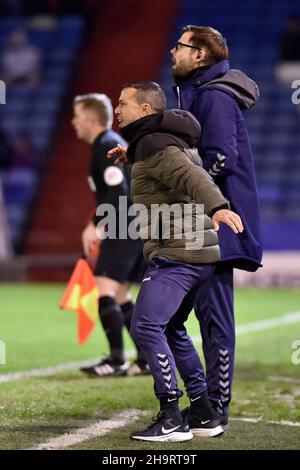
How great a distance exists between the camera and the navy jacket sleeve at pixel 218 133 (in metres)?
4.58

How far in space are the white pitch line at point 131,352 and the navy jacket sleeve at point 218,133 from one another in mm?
2172

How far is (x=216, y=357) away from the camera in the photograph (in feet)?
15.7

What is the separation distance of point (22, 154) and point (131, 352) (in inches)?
416

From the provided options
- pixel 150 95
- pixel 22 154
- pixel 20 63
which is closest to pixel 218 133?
pixel 150 95

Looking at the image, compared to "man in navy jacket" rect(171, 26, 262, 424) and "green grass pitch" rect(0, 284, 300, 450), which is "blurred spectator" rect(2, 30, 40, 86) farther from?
"man in navy jacket" rect(171, 26, 262, 424)

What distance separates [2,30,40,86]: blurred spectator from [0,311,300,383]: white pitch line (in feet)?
34.9

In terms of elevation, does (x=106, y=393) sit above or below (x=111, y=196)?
below

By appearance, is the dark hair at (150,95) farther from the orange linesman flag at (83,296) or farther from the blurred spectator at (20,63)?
the blurred spectator at (20,63)

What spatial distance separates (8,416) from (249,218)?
146cm

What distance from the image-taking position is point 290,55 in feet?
60.7

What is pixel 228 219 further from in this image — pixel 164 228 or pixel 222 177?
pixel 222 177

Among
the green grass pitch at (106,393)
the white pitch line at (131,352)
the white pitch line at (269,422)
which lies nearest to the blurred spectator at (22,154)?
the green grass pitch at (106,393)

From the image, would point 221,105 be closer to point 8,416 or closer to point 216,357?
point 216,357

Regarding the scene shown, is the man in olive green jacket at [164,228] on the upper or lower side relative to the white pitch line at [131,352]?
upper
